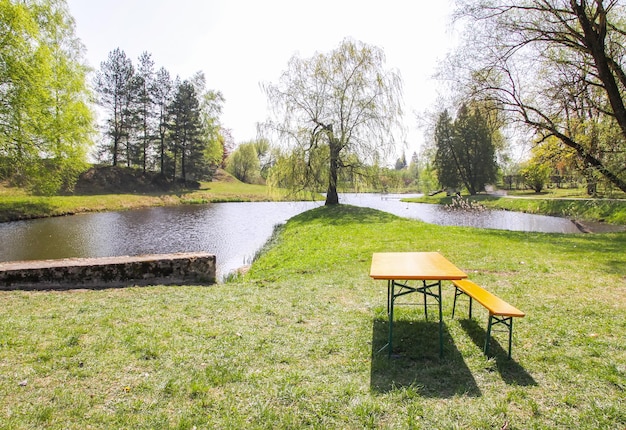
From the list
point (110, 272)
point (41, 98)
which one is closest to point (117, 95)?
point (41, 98)

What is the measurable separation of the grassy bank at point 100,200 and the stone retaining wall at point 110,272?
13.3 m

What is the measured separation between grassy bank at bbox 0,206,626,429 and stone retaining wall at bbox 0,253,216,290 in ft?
2.16

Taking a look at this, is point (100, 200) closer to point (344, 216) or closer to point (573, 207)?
point (344, 216)

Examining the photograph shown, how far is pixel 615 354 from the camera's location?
3771 millimetres

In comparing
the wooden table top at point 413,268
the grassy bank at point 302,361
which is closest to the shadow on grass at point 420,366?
the grassy bank at point 302,361

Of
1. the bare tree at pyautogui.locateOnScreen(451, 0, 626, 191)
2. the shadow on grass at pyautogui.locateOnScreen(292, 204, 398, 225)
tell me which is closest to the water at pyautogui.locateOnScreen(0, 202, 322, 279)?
the shadow on grass at pyautogui.locateOnScreen(292, 204, 398, 225)

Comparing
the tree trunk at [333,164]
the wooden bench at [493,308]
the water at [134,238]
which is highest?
the tree trunk at [333,164]

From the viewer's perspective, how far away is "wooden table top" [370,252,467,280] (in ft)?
12.0

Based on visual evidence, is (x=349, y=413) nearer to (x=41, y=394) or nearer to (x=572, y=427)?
(x=572, y=427)

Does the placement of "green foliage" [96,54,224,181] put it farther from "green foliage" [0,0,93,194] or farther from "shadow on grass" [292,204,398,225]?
"shadow on grass" [292,204,398,225]

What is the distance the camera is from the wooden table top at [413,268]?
Result: 3658mm

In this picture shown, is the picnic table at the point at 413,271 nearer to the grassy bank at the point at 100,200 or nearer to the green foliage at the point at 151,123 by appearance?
the grassy bank at the point at 100,200

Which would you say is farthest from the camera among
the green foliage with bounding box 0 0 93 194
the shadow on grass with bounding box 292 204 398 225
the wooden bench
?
the green foliage with bounding box 0 0 93 194

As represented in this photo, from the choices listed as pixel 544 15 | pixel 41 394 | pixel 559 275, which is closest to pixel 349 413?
pixel 41 394
